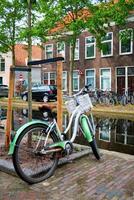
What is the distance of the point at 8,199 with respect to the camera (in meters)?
4.51

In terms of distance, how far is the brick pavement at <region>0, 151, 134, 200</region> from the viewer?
4621mm

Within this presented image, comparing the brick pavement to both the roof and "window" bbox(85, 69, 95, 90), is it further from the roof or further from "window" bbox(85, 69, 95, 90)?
"window" bbox(85, 69, 95, 90)

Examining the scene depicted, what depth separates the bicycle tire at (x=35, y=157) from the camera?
5.25m

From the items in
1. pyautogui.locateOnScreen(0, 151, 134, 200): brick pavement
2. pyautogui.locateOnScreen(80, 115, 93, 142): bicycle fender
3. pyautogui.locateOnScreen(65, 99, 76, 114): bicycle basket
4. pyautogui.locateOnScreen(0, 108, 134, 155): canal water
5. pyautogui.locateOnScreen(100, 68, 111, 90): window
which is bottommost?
pyautogui.locateOnScreen(0, 108, 134, 155): canal water

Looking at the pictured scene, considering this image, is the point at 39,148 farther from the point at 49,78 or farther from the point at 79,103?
the point at 49,78

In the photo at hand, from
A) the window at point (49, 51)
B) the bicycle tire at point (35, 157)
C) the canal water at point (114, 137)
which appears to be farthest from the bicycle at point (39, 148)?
the window at point (49, 51)

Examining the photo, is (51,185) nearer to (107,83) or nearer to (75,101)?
(75,101)

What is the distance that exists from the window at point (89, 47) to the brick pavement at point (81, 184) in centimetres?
2634

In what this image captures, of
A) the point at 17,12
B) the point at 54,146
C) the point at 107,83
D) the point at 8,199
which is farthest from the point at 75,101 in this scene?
the point at 107,83

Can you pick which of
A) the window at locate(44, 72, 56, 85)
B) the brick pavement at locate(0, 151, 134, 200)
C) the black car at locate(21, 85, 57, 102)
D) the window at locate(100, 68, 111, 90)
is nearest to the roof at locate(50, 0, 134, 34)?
the black car at locate(21, 85, 57, 102)

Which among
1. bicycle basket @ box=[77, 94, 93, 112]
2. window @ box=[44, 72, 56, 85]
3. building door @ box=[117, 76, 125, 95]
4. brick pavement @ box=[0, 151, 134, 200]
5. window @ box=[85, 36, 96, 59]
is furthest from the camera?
window @ box=[44, 72, 56, 85]


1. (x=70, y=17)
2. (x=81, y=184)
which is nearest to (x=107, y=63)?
(x=70, y=17)

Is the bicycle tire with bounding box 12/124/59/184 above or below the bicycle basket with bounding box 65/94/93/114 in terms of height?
below

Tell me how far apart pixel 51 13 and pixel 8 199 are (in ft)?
54.3
